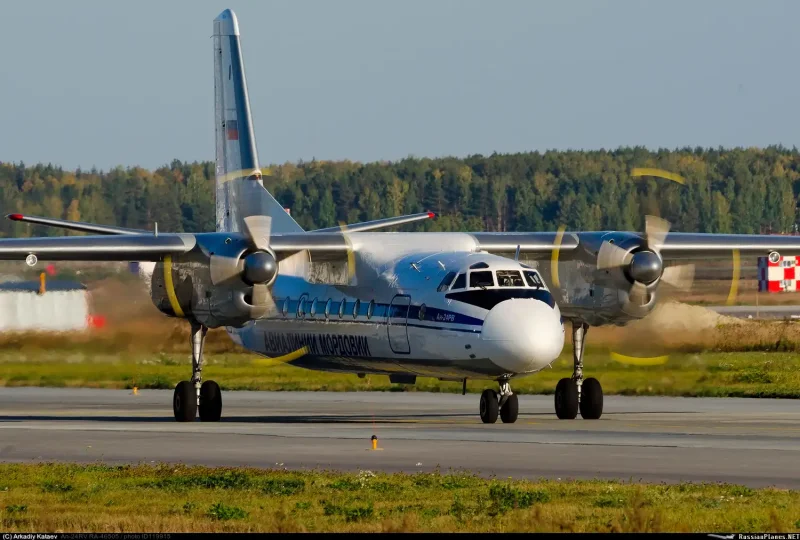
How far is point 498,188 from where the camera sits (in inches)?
4092

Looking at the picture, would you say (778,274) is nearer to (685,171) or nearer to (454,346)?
(685,171)

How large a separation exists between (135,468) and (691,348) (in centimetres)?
1683

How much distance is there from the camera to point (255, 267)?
83.5 feet

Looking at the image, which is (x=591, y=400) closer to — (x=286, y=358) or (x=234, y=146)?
(x=286, y=358)

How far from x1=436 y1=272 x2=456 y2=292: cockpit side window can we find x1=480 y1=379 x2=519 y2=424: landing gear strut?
1.82 m

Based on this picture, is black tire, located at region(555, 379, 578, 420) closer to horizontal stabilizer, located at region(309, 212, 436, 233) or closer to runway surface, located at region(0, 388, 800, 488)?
runway surface, located at region(0, 388, 800, 488)

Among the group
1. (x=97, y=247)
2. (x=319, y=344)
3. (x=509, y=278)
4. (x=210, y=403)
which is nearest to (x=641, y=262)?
(x=509, y=278)

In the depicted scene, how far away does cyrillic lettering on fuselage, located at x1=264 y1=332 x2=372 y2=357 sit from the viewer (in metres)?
25.7

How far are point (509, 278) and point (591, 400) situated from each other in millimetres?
4052

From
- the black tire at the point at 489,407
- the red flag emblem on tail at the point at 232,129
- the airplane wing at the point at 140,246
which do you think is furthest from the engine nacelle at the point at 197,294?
the red flag emblem on tail at the point at 232,129

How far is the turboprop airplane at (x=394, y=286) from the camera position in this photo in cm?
2316

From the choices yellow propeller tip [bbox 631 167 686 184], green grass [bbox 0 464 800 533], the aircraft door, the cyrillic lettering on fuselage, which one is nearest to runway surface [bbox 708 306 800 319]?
yellow propeller tip [bbox 631 167 686 184]

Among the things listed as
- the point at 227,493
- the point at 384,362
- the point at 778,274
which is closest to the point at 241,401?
the point at 384,362

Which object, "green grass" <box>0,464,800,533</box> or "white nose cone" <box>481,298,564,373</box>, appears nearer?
"green grass" <box>0,464,800,533</box>
